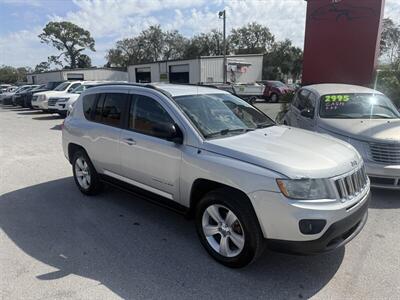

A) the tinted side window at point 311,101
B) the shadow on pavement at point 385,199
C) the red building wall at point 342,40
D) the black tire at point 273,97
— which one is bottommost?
the shadow on pavement at point 385,199

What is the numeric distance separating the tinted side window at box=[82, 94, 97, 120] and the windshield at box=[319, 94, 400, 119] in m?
4.16

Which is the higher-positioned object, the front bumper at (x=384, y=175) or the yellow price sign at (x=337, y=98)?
the yellow price sign at (x=337, y=98)

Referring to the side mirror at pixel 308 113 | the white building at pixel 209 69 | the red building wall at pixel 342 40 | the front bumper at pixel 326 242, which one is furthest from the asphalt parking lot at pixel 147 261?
the white building at pixel 209 69

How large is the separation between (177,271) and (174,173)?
1.04 metres

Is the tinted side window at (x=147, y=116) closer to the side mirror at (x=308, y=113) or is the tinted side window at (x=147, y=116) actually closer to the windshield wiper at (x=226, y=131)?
the windshield wiper at (x=226, y=131)

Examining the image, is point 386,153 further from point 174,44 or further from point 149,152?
point 174,44

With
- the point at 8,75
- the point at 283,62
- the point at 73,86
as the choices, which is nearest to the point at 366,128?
the point at 73,86

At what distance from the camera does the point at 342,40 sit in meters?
11.7

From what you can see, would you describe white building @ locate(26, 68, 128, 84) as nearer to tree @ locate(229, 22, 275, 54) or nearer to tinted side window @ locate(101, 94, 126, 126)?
tree @ locate(229, 22, 275, 54)

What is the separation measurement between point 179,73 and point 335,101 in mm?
31975

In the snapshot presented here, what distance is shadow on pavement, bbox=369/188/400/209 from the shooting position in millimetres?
4926

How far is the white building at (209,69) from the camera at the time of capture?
113 feet

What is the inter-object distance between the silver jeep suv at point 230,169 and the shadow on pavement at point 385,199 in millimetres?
1619

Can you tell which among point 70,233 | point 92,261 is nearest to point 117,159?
point 70,233
